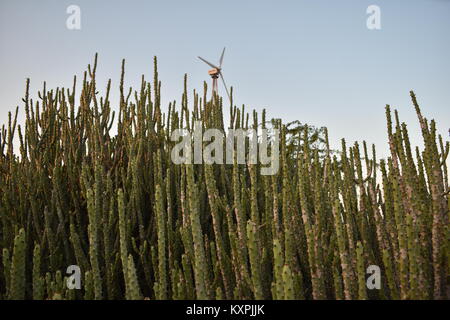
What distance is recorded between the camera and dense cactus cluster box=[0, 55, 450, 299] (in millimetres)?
1493

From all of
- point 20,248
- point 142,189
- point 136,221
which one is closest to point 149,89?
point 142,189

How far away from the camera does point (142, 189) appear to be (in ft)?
8.79

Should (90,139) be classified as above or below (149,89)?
below

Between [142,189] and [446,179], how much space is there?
170 centimetres

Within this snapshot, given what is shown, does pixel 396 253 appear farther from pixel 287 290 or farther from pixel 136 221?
pixel 136 221

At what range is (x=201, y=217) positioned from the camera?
2.46 metres

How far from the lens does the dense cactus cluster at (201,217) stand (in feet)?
4.90
